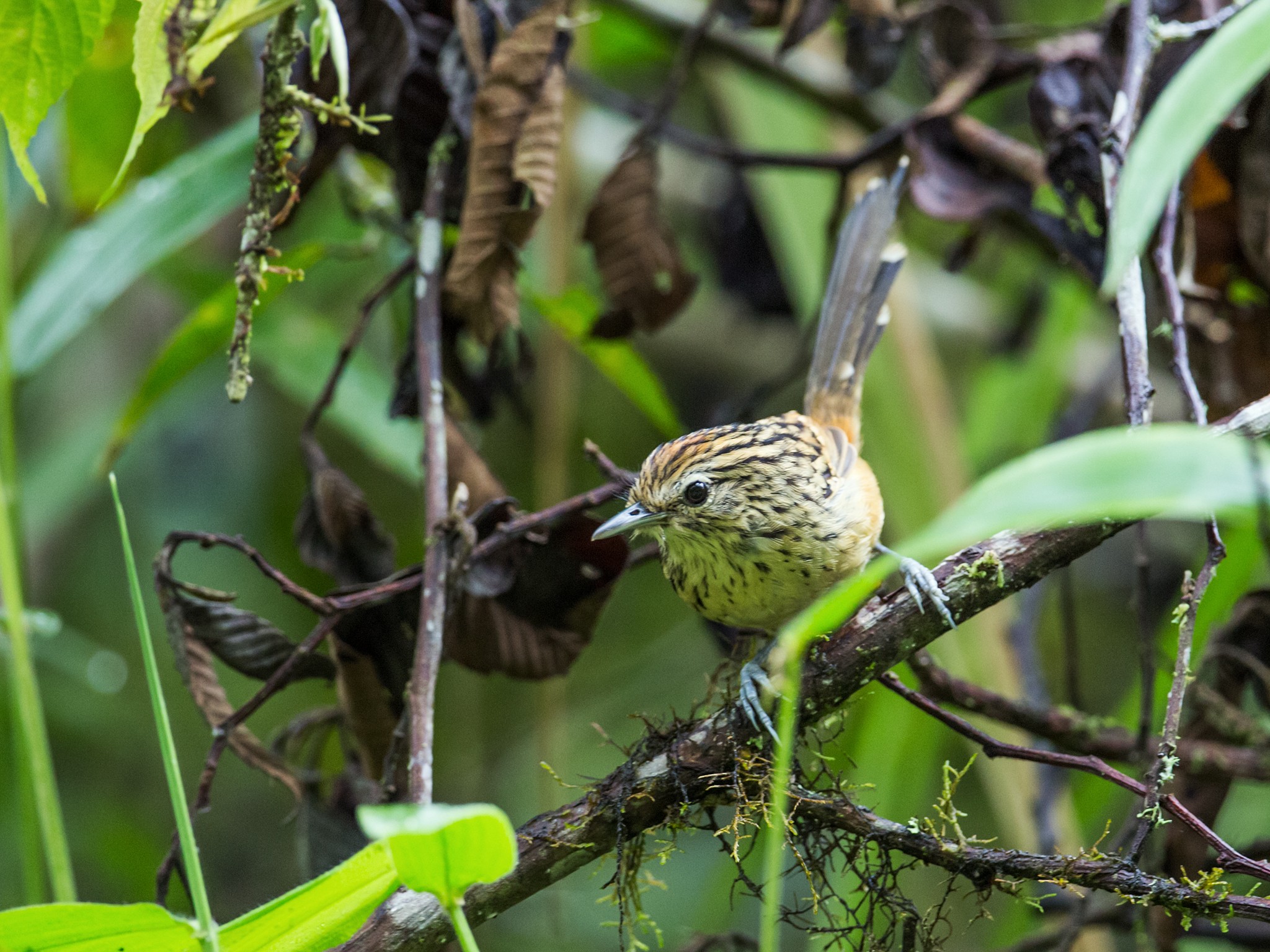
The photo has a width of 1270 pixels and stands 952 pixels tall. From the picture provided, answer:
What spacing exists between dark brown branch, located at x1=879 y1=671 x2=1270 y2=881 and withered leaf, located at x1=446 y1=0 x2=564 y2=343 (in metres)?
0.95

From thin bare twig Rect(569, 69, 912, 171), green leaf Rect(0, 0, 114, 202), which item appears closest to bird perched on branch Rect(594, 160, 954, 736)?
thin bare twig Rect(569, 69, 912, 171)

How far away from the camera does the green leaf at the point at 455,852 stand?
0.90 m

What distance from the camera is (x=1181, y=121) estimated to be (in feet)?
2.29

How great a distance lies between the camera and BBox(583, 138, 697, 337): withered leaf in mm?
2299

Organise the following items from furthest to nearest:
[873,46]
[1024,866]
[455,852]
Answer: [873,46] → [1024,866] → [455,852]

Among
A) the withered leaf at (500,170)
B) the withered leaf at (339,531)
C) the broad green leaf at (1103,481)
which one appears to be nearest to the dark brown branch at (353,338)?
the withered leaf at (339,531)

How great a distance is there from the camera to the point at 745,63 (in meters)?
3.29

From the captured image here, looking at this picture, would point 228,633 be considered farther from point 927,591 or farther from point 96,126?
point 96,126

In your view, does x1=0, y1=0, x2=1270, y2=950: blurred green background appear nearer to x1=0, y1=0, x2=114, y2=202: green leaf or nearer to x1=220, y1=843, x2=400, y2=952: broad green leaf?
x1=0, y1=0, x2=114, y2=202: green leaf

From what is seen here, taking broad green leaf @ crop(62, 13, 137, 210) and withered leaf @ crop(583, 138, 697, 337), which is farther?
broad green leaf @ crop(62, 13, 137, 210)

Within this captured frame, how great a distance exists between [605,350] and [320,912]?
1623 millimetres

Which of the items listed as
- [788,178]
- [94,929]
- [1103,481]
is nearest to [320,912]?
[94,929]

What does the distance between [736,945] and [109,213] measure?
214 centimetres

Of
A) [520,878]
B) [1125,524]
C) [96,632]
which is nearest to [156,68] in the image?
[520,878]
